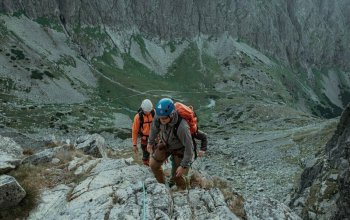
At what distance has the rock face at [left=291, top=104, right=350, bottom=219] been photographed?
1077 inches

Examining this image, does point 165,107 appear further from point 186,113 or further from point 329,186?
point 329,186

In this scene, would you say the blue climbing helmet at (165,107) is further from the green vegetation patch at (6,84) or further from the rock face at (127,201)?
the green vegetation patch at (6,84)

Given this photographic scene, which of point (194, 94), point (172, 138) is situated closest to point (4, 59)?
point (194, 94)

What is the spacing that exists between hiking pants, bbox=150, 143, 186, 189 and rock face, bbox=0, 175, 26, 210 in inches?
195

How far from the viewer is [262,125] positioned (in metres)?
123

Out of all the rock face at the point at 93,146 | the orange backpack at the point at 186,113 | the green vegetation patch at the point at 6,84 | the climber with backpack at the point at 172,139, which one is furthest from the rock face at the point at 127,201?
the green vegetation patch at the point at 6,84

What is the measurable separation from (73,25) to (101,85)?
123ft

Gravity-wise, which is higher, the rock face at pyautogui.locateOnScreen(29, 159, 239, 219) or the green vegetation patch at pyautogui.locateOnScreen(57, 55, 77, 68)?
the green vegetation patch at pyautogui.locateOnScreen(57, 55, 77, 68)

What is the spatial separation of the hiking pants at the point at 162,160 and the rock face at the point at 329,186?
1598 cm

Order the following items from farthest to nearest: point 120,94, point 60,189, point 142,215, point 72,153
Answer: point 120,94 → point 72,153 → point 60,189 → point 142,215

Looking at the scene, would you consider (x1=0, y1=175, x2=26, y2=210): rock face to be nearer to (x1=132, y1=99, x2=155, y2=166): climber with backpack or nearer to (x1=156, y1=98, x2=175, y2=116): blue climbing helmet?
(x1=156, y1=98, x2=175, y2=116): blue climbing helmet

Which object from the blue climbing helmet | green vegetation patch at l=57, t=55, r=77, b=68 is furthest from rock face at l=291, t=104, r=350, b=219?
green vegetation patch at l=57, t=55, r=77, b=68

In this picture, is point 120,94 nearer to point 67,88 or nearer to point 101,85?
point 101,85

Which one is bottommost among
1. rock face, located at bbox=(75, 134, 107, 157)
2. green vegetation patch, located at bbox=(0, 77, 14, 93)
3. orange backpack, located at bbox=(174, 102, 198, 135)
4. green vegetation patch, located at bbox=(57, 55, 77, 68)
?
rock face, located at bbox=(75, 134, 107, 157)
